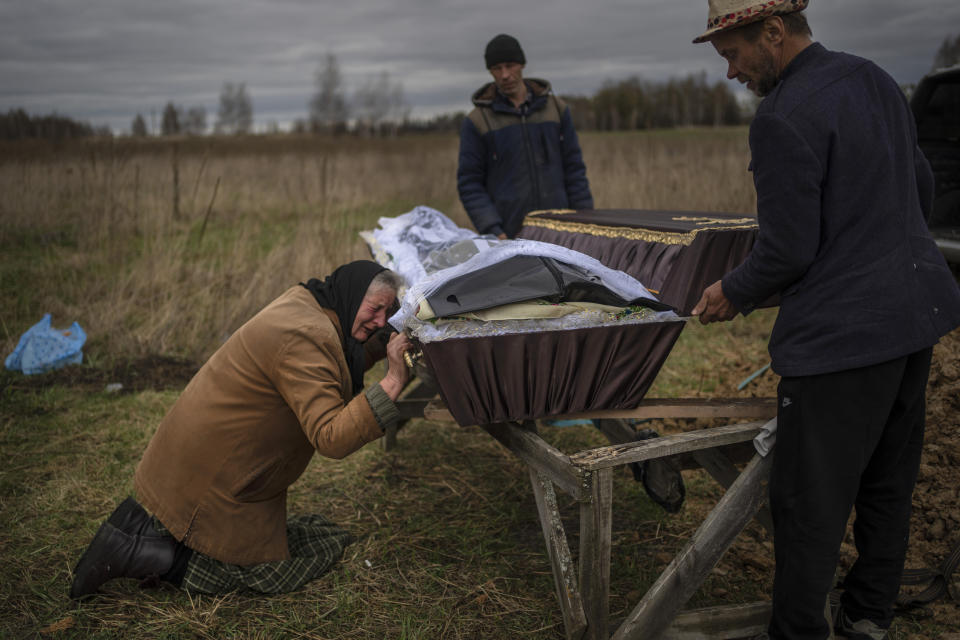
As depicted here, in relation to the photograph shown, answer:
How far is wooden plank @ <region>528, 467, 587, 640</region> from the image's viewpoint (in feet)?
7.94

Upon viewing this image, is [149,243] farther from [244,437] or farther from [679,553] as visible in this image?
[679,553]

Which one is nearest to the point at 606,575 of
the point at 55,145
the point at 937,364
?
the point at 937,364

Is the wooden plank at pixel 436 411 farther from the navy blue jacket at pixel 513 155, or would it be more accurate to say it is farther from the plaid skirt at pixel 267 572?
the navy blue jacket at pixel 513 155

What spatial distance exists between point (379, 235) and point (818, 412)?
272cm

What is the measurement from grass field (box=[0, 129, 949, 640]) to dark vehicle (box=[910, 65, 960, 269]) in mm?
1546

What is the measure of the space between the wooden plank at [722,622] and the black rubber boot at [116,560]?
2051 millimetres

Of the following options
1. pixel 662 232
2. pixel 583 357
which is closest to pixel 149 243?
pixel 662 232

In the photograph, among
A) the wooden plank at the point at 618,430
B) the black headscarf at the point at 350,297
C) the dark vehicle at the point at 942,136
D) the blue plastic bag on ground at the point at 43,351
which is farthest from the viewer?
the blue plastic bag on ground at the point at 43,351

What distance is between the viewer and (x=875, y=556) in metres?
2.41

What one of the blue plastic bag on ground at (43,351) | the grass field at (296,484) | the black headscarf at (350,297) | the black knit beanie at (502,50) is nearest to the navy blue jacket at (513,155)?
the black knit beanie at (502,50)

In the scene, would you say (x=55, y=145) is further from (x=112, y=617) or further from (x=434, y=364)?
(x=434, y=364)

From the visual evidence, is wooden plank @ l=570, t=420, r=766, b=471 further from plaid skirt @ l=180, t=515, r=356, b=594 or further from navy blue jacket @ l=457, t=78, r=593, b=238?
navy blue jacket @ l=457, t=78, r=593, b=238

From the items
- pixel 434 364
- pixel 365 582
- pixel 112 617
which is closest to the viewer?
pixel 434 364

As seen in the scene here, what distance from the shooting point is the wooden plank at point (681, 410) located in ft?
8.24
